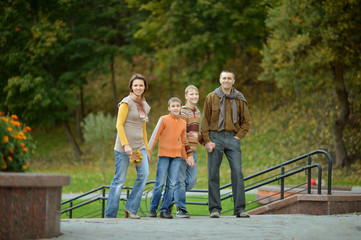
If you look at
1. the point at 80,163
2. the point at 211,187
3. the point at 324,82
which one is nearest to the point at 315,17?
the point at 324,82

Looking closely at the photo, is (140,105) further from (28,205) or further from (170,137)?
(28,205)

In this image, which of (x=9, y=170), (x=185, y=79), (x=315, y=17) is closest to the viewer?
(x=9, y=170)

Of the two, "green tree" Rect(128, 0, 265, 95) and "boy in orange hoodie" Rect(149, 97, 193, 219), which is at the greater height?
"green tree" Rect(128, 0, 265, 95)

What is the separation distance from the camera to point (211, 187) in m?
7.53

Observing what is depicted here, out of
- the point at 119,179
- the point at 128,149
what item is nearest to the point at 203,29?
the point at 119,179

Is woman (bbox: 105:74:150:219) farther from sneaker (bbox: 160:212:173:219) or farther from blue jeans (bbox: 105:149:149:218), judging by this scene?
sneaker (bbox: 160:212:173:219)

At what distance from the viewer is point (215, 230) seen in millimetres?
5820

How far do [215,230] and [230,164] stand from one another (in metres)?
1.74

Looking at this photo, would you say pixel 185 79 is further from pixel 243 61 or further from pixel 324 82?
pixel 324 82

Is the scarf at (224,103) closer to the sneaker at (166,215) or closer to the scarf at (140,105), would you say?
the scarf at (140,105)

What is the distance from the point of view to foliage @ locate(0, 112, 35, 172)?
16.3ft

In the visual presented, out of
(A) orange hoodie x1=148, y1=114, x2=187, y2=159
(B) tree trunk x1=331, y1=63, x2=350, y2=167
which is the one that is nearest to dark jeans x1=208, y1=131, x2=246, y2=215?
(A) orange hoodie x1=148, y1=114, x2=187, y2=159

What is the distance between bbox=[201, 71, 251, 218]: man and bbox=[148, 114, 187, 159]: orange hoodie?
1.25ft

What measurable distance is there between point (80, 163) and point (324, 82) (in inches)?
596
